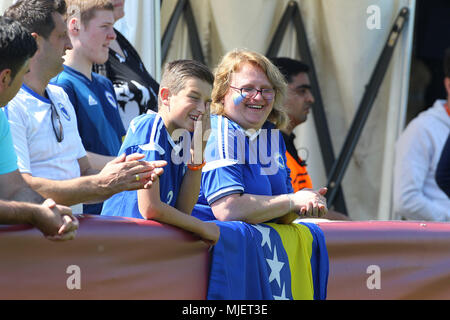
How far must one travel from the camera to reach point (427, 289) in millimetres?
3744

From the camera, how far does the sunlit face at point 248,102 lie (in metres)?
3.58

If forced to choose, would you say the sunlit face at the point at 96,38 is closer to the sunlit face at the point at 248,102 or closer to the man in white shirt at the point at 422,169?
the sunlit face at the point at 248,102

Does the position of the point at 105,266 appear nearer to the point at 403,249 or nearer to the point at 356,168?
the point at 403,249

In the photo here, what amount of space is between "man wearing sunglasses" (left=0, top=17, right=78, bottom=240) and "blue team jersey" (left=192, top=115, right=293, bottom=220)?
0.80 metres

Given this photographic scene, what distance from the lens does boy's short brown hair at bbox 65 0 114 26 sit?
13.0 feet

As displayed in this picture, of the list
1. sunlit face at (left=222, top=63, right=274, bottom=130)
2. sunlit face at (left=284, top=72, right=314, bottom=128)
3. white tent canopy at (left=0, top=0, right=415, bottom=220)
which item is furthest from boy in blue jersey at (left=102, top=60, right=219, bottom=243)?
white tent canopy at (left=0, top=0, right=415, bottom=220)

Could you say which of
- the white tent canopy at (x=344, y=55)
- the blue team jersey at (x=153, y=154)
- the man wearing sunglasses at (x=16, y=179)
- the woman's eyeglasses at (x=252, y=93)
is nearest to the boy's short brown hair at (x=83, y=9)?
the woman's eyeglasses at (x=252, y=93)

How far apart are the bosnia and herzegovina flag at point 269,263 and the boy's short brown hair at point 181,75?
1.96 ft

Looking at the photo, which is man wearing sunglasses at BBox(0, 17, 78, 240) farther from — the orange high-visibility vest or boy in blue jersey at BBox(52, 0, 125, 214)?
the orange high-visibility vest

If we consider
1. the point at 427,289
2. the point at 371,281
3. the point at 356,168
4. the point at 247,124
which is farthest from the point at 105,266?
the point at 356,168

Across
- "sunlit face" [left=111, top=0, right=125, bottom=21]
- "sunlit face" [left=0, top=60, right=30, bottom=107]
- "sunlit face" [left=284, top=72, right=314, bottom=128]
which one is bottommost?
"sunlit face" [left=0, top=60, right=30, bottom=107]

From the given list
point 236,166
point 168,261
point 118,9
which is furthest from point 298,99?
point 168,261

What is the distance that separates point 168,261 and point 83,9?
1.60 m

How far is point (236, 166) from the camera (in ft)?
11.1
